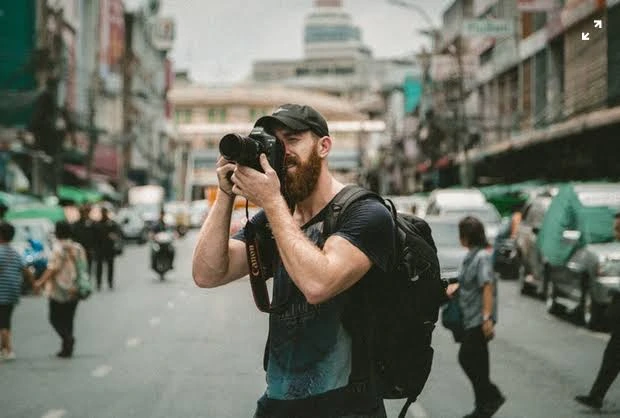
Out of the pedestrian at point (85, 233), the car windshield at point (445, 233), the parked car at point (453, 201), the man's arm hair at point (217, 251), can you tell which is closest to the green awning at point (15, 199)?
the pedestrian at point (85, 233)

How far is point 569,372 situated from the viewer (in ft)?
41.3

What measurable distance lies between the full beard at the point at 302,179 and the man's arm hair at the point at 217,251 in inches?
9.0

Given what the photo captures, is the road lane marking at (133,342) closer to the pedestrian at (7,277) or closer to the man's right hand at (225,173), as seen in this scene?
the pedestrian at (7,277)

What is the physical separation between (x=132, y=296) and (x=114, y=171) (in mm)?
60933

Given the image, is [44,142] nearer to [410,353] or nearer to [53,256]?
[53,256]

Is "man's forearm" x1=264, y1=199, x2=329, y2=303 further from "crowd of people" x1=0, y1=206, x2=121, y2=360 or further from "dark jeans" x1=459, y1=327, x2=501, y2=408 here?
"crowd of people" x1=0, y1=206, x2=121, y2=360

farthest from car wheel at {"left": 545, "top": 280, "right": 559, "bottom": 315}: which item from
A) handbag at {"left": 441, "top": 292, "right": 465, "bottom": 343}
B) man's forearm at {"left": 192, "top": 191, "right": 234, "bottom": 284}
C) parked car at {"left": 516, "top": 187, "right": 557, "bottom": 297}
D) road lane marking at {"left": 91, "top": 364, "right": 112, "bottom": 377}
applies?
man's forearm at {"left": 192, "top": 191, "right": 234, "bottom": 284}

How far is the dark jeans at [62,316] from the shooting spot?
13789 mm

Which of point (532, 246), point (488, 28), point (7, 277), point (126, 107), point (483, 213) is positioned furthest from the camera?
point (126, 107)

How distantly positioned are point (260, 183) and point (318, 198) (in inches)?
15.5

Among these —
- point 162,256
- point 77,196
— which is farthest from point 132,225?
point 162,256

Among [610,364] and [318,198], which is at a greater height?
[318,198]

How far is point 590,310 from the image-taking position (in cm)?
1686

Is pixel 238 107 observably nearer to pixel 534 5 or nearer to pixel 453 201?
pixel 453 201
